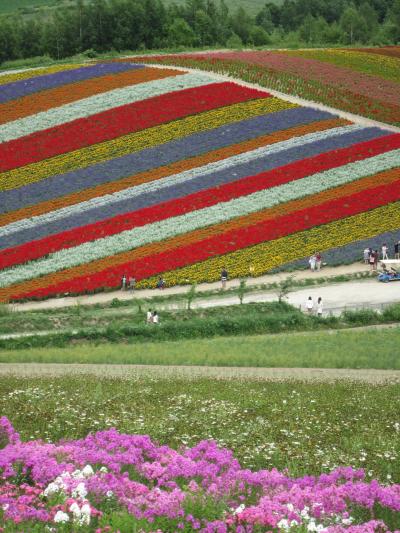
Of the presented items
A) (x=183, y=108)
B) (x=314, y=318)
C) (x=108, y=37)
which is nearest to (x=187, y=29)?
(x=108, y=37)

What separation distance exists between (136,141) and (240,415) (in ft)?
133

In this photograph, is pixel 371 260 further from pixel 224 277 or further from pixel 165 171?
pixel 165 171

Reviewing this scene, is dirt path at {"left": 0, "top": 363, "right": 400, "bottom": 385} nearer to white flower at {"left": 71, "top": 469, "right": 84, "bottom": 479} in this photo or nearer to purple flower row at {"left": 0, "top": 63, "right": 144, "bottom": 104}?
white flower at {"left": 71, "top": 469, "right": 84, "bottom": 479}

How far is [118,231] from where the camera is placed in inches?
1838

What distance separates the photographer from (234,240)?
147 ft

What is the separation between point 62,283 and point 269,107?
25.1m

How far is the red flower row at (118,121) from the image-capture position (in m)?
57.0

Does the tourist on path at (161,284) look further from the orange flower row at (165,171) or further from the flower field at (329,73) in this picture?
the flower field at (329,73)

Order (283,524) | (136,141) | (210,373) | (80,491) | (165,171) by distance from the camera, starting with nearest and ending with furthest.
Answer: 1. (283,524)
2. (80,491)
3. (210,373)
4. (165,171)
5. (136,141)

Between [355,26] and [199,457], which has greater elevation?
[199,457]

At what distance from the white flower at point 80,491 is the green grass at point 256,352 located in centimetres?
1286

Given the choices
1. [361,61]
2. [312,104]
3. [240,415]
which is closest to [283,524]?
[240,415]

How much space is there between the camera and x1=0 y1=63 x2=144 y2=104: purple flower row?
66.8 meters

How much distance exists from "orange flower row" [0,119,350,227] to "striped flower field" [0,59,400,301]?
119mm
